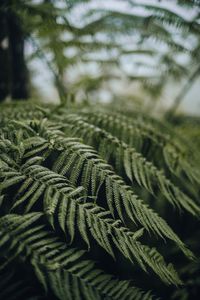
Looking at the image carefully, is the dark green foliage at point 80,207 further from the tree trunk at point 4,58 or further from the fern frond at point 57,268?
the tree trunk at point 4,58

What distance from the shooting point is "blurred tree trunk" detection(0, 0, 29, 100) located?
148 centimetres

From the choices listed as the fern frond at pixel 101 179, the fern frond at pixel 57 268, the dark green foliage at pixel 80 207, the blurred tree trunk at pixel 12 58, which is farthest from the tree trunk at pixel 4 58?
the fern frond at pixel 57 268

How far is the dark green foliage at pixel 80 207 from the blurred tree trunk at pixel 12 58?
319 mm

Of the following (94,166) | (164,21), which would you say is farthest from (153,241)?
(164,21)

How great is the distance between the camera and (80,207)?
0.77 metres

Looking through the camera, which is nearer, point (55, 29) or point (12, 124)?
point (12, 124)

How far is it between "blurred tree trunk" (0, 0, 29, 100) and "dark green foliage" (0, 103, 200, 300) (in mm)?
319

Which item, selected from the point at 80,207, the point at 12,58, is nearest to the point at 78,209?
the point at 80,207

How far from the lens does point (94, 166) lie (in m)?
0.86

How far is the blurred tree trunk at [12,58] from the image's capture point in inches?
58.1

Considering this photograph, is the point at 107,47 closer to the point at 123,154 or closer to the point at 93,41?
the point at 93,41

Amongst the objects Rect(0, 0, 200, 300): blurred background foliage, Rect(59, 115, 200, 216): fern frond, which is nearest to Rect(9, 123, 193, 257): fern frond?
Rect(59, 115, 200, 216): fern frond

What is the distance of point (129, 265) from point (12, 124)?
77cm

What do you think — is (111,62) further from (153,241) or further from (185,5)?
(153,241)
